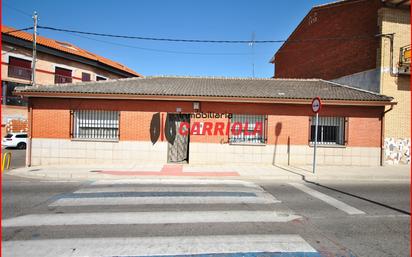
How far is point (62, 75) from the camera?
1059 inches

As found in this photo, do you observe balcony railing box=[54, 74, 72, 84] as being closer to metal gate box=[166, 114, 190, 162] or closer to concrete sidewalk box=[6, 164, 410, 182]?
concrete sidewalk box=[6, 164, 410, 182]

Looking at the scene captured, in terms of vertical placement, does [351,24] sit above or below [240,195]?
above

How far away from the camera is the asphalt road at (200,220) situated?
382 cm

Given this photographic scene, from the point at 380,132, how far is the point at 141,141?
36.5 ft

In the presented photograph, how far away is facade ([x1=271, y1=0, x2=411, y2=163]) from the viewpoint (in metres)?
13.1

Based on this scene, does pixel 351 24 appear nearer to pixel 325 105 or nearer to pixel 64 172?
pixel 325 105

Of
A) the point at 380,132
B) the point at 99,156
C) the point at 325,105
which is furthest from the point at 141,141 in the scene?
the point at 380,132

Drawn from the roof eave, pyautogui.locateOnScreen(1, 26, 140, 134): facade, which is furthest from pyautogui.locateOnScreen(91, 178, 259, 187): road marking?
pyautogui.locateOnScreen(1, 26, 140, 134): facade

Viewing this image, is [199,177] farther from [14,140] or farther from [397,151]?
[14,140]

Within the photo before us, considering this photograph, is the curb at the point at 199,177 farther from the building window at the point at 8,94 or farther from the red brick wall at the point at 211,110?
the building window at the point at 8,94

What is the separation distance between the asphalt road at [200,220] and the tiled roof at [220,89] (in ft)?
16.1

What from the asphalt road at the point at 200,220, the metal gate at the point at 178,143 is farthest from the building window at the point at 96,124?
the asphalt road at the point at 200,220

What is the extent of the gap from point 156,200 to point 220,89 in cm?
793

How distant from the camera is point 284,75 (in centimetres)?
2575
